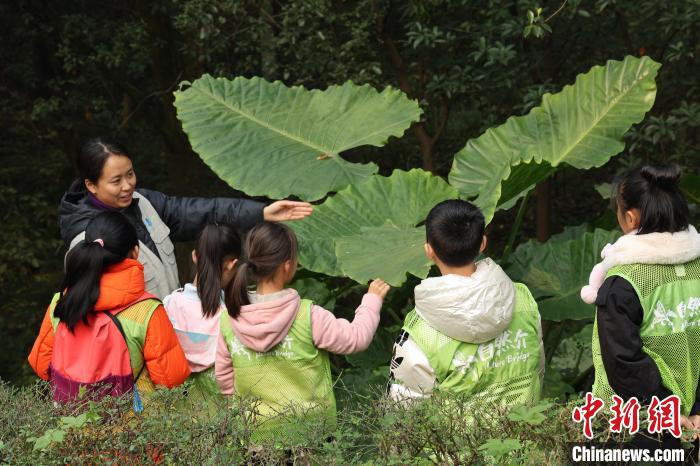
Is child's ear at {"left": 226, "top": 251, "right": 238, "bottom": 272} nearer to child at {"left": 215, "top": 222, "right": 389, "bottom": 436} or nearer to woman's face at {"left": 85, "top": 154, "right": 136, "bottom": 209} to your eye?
child at {"left": 215, "top": 222, "right": 389, "bottom": 436}

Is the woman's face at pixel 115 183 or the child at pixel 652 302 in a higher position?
the woman's face at pixel 115 183

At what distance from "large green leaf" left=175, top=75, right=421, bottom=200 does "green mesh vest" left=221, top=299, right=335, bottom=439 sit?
1.07m

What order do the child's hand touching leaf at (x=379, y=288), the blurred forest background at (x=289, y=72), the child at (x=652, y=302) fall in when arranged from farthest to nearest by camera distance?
the blurred forest background at (x=289, y=72)
the child's hand touching leaf at (x=379, y=288)
the child at (x=652, y=302)

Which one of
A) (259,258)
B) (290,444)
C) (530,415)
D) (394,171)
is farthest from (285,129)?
(530,415)

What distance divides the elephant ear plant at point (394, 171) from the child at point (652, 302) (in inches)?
25.6

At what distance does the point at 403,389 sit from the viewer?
239 cm

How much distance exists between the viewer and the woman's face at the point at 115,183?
3041 millimetres

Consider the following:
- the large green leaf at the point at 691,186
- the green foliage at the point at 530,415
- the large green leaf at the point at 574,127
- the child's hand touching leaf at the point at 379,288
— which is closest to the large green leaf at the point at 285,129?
the large green leaf at the point at 574,127

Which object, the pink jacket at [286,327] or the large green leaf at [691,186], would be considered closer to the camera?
the pink jacket at [286,327]

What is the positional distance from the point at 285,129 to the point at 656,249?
208 cm

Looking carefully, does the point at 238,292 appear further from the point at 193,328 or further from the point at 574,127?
the point at 574,127

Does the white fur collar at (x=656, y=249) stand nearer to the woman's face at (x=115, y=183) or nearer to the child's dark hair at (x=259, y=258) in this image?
the child's dark hair at (x=259, y=258)

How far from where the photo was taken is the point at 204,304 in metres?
2.80

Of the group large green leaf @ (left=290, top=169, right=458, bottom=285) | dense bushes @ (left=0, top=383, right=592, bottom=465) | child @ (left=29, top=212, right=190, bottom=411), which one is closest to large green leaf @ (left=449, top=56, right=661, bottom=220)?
large green leaf @ (left=290, top=169, right=458, bottom=285)
